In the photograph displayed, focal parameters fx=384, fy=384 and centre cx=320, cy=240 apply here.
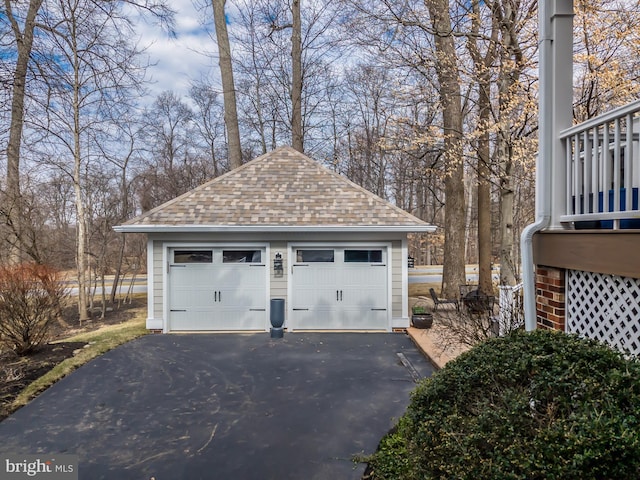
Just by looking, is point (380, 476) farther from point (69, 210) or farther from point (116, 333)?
point (69, 210)

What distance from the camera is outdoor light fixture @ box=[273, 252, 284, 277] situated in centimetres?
895

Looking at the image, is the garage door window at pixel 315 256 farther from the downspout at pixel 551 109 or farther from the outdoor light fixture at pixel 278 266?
the downspout at pixel 551 109

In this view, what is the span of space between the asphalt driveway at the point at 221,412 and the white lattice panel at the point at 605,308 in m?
2.33

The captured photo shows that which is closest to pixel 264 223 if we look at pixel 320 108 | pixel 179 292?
pixel 179 292

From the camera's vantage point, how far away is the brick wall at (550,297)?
324cm

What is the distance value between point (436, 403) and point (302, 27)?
54.0 feet

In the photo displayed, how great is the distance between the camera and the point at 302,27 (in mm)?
15672

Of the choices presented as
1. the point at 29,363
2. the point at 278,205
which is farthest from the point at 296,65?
the point at 29,363

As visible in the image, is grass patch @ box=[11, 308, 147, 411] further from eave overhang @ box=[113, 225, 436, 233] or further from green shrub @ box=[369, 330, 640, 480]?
green shrub @ box=[369, 330, 640, 480]

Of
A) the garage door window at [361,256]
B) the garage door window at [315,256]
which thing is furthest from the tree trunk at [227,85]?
the garage door window at [361,256]

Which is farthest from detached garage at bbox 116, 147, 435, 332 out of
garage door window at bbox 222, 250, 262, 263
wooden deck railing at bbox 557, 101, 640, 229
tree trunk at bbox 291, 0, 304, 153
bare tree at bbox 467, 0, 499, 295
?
tree trunk at bbox 291, 0, 304, 153

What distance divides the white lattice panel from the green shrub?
52cm

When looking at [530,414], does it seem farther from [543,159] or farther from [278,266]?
[278,266]

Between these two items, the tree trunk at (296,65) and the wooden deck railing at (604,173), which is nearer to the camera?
the wooden deck railing at (604,173)
